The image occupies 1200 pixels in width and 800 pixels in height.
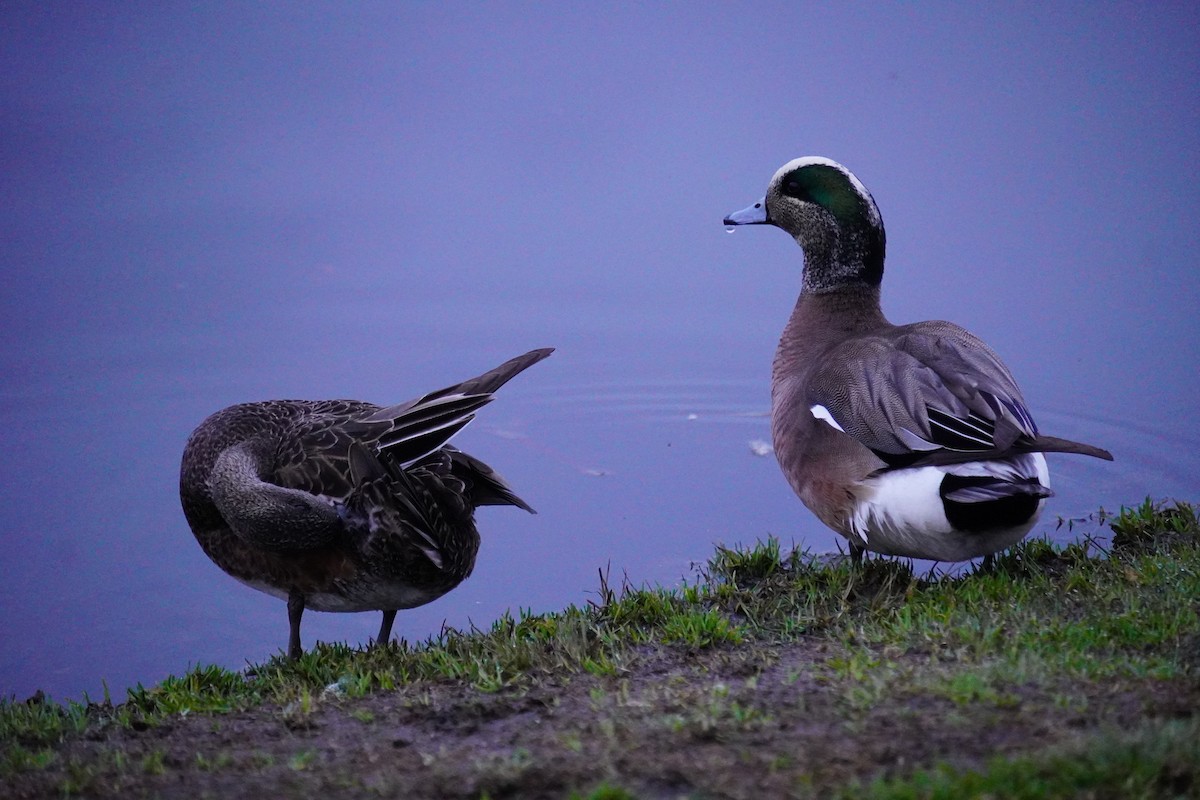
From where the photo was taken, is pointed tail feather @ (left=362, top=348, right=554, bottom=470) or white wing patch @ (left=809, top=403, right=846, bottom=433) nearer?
pointed tail feather @ (left=362, top=348, right=554, bottom=470)

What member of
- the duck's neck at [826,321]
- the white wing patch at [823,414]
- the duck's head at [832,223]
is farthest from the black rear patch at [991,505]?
the duck's head at [832,223]

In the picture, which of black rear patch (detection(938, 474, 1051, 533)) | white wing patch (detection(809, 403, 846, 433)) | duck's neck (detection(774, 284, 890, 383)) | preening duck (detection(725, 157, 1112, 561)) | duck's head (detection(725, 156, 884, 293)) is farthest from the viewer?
duck's head (detection(725, 156, 884, 293))

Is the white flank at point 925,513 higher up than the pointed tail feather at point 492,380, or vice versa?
the pointed tail feather at point 492,380

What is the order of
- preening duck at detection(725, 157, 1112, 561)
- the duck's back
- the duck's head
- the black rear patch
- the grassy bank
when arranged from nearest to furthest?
the grassy bank
the black rear patch
preening duck at detection(725, 157, 1112, 561)
the duck's back
the duck's head

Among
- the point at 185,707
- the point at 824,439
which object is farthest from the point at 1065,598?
the point at 185,707

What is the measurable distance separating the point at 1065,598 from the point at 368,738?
2315 mm

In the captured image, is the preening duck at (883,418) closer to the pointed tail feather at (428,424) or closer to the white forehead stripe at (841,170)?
the white forehead stripe at (841,170)

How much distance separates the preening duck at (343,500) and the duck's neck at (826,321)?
1309 millimetres

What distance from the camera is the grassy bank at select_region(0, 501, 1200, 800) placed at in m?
2.59

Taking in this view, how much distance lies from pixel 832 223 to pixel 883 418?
1523 mm

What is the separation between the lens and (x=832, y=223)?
548 cm

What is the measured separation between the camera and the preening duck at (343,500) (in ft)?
14.1

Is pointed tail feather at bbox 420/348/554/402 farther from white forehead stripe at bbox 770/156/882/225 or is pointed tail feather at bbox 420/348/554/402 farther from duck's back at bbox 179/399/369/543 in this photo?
white forehead stripe at bbox 770/156/882/225

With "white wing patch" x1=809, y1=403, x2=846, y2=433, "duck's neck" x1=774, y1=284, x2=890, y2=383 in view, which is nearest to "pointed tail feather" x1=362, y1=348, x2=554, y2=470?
"white wing patch" x1=809, y1=403, x2=846, y2=433
